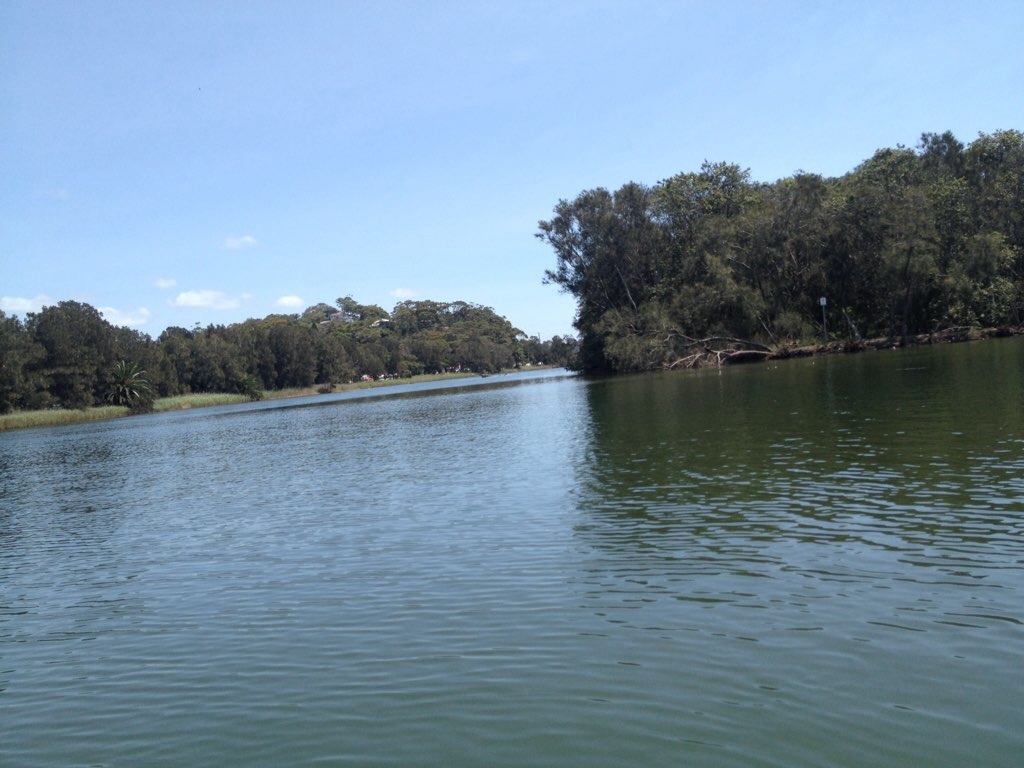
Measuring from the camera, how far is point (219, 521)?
739 inches

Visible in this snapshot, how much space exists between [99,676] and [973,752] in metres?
9.09

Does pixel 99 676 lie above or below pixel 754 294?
below

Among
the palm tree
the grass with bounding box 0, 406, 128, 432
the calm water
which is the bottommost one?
the calm water

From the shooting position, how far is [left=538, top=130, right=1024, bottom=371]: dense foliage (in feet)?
219

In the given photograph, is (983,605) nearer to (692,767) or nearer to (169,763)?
(692,767)

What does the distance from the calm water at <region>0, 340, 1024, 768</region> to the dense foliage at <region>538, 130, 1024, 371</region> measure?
50.4 meters

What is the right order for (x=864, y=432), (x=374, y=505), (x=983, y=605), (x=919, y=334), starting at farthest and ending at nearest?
1. (x=919, y=334)
2. (x=864, y=432)
3. (x=374, y=505)
4. (x=983, y=605)

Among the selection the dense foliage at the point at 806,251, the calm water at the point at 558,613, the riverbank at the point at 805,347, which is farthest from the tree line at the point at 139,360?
the calm water at the point at 558,613

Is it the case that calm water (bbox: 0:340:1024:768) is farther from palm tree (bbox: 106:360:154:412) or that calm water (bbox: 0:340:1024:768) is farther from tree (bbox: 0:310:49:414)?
palm tree (bbox: 106:360:154:412)

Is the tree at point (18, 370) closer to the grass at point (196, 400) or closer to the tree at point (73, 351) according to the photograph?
the tree at point (73, 351)

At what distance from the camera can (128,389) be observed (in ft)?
342

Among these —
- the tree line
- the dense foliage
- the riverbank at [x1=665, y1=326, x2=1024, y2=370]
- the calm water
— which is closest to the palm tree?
the tree line

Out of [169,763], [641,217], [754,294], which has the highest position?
[641,217]

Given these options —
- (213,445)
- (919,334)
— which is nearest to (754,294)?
(919,334)
